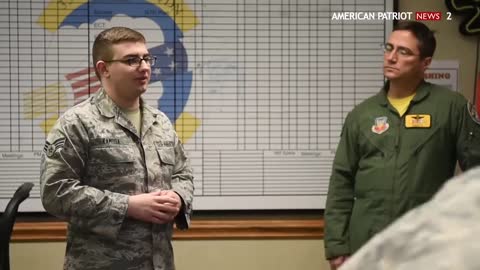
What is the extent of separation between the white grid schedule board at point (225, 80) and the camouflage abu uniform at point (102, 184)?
92 centimetres

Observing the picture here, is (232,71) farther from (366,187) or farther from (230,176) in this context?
(366,187)

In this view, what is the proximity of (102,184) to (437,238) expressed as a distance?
1.70m

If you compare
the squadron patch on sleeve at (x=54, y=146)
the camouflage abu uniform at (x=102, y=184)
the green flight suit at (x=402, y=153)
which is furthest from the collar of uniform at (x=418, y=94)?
the squadron patch on sleeve at (x=54, y=146)

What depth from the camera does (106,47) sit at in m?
2.03

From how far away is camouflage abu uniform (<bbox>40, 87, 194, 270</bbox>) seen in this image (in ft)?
6.22

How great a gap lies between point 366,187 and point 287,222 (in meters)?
0.69

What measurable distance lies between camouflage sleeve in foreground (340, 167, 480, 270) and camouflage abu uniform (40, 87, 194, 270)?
5.21 ft

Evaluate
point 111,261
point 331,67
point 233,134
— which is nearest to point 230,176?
point 233,134

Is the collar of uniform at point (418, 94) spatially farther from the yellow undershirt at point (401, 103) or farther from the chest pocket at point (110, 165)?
the chest pocket at point (110, 165)

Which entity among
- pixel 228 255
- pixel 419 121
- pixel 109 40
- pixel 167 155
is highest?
pixel 109 40

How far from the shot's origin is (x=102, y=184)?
1.96m

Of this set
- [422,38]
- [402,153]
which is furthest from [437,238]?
[422,38]

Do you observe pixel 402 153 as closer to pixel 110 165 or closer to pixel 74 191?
pixel 110 165

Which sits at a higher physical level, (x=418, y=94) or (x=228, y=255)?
(x=418, y=94)
